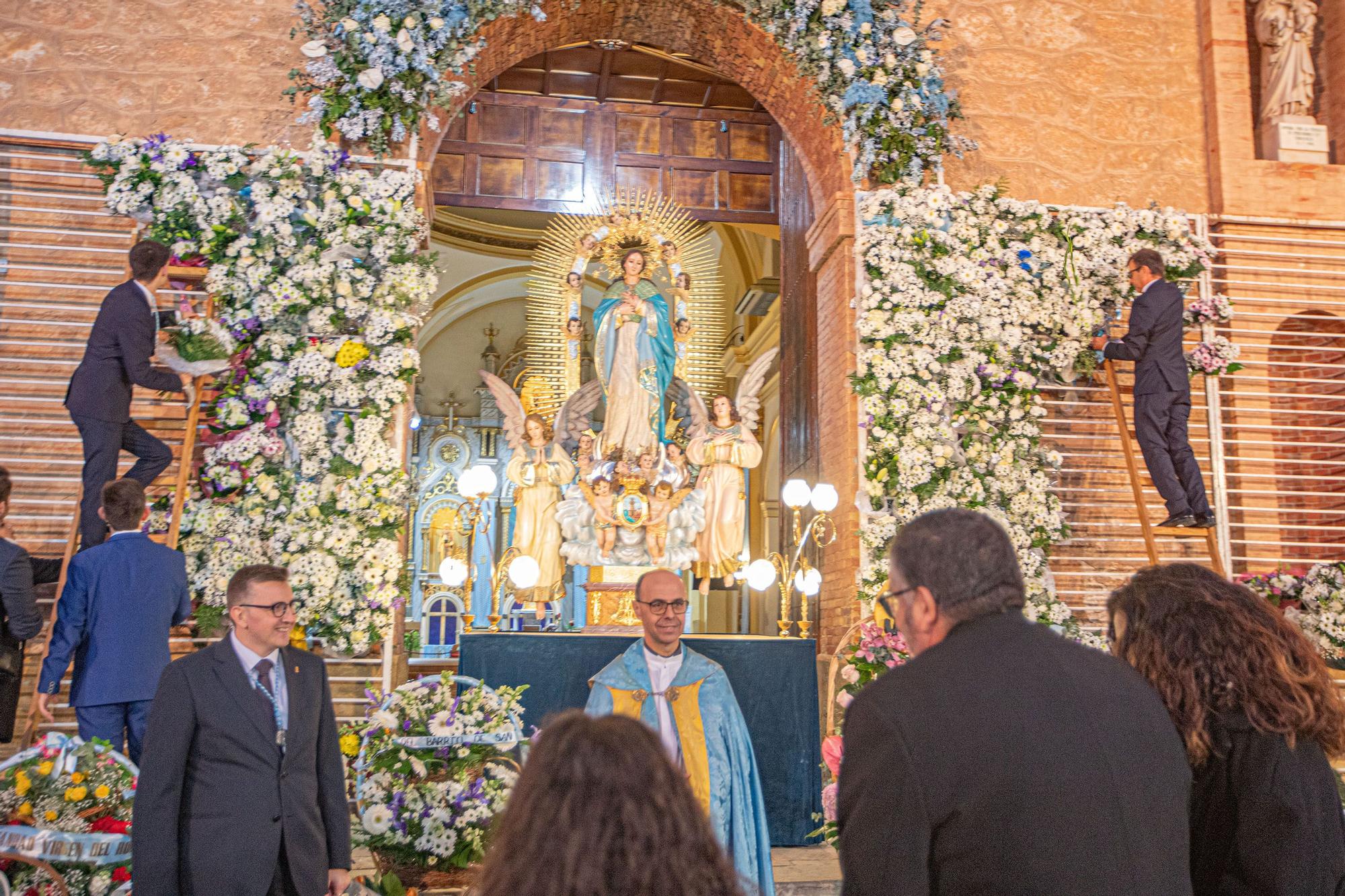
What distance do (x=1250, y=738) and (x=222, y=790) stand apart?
2937 mm

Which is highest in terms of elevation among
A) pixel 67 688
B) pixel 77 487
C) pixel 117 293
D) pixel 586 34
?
pixel 586 34

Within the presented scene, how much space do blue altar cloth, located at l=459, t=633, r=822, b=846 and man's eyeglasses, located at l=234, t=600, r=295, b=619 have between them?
2885 mm

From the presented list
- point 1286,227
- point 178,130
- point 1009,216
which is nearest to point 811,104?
point 1009,216

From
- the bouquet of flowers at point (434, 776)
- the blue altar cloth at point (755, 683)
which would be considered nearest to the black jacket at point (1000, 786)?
the bouquet of flowers at point (434, 776)

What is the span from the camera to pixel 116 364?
263 inches

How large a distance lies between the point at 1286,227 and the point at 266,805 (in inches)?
350

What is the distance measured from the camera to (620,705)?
15.4 ft

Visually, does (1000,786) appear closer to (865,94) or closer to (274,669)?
(274,669)

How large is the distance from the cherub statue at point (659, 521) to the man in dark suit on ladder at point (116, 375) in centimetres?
336

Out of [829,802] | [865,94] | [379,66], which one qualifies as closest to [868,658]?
[829,802]

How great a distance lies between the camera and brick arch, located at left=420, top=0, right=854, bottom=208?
904 centimetres

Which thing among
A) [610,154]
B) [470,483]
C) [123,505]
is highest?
[610,154]

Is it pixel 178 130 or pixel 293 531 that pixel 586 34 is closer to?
pixel 178 130

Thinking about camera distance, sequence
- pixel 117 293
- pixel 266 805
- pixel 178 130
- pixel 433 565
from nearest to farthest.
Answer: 1. pixel 266 805
2. pixel 117 293
3. pixel 178 130
4. pixel 433 565
